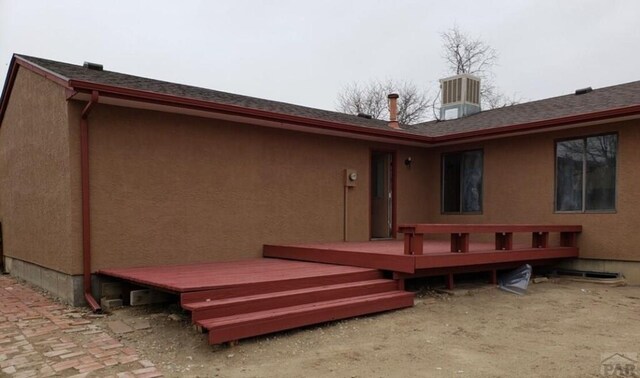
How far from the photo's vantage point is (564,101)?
9.27 meters

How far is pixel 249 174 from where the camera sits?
7.16 meters

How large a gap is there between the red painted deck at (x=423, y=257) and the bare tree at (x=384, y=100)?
731 inches

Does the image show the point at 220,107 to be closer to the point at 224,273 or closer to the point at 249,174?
the point at 249,174

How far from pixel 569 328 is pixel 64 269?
19.1 feet

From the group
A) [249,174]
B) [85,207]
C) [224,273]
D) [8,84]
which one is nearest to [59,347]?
[224,273]

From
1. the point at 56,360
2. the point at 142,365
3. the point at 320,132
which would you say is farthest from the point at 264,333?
the point at 320,132

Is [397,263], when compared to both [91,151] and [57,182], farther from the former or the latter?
[57,182]

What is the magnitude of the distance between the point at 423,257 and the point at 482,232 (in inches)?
43.2

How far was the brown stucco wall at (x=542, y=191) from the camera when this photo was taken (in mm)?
7082

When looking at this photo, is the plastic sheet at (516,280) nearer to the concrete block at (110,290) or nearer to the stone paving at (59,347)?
the stone paving at (59,347)

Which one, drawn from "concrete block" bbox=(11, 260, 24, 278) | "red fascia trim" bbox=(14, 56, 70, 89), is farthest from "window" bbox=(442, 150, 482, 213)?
"concrete block" bbox=(11, 260, 24, 278)

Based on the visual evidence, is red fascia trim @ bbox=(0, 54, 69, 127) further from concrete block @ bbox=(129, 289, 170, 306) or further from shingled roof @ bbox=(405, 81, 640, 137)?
shingled roof @ bbox=(405, 81, 640, 137)

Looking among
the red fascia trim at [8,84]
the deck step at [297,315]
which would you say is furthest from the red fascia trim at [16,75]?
the deck step at [297,315]

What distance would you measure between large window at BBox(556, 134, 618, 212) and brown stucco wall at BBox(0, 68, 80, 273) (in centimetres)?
748
